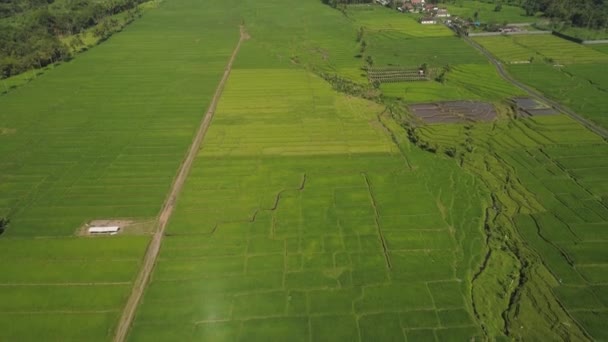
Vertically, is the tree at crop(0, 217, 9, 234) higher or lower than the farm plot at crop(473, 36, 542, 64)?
lower

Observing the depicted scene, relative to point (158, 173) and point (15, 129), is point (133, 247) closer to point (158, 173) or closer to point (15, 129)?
point (158, 173)

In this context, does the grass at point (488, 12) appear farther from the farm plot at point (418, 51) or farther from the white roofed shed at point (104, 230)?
the white roofed shed at point (104, 230)

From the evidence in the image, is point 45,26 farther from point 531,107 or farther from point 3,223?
point 531,107

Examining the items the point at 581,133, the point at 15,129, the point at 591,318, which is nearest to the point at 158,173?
the point at 15,129

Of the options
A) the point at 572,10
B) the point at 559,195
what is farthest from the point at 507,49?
the point at 559,195

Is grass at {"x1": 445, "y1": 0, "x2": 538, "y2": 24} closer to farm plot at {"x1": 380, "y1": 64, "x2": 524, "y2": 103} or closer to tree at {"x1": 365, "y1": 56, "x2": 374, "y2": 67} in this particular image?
farm plot at {"x1": 380, "y1": 64, "x2": 524, "y2": 103}

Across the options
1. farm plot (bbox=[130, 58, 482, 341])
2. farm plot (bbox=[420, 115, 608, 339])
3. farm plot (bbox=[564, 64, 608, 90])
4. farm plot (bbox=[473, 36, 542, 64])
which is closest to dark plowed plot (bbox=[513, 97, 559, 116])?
farm plot (bbox=[420, 115, 608, 339])

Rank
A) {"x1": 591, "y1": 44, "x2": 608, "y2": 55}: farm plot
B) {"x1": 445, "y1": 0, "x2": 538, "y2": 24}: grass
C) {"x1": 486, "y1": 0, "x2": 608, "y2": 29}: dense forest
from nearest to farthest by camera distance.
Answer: {"x1": 591, "y1": 44, "x2": 608, "y2": 55}: farm plot, {"x1": 486, "y1": 0, "x2": 608, "y2": 29}: dense forest, {"x1": 445, "y1": 0, "x2": 538, "y2": 24}: grass
